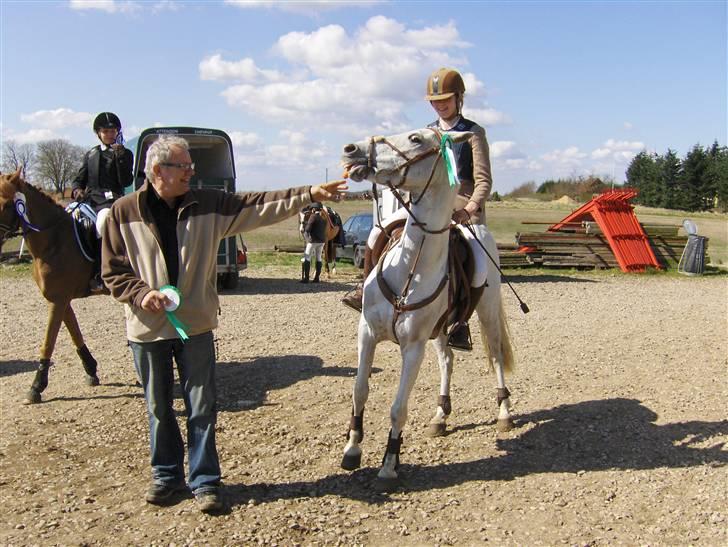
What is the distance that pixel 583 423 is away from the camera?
6145mm

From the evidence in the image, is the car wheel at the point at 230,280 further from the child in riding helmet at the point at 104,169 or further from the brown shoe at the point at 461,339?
the brown shoe at the point at 461,339

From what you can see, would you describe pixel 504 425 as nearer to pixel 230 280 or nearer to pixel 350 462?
pixel 350 462

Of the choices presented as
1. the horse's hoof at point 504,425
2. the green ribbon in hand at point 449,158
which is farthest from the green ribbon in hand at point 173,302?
the horse's hoof at point 504,425

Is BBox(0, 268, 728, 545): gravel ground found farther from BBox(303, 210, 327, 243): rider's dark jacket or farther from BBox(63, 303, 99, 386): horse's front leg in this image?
BBox(303, 210, 327, 243): rider's dark jacket

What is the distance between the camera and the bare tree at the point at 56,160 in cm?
3819

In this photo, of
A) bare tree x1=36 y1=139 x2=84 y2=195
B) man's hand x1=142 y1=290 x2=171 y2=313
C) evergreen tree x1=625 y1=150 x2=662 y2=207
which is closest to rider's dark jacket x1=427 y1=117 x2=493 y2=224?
man's hand x1=142 y1=290 x2=171 y2=313

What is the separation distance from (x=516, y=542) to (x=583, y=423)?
2.42 meters

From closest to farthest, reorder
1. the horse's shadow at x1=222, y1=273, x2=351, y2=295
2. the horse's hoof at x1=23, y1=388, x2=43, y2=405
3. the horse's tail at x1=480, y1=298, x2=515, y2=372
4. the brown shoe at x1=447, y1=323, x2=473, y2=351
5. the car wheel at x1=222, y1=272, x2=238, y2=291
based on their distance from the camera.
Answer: the brown shoe at x1=447, y1=323, x2=473, y2=351 < the horse's tail at x1=480, y1=298, x2=515, y2=372 < the horse's hoof at x1=23, y1=388, x2=43, y2=405 < the horse's shadow at x1=222, y1=273, x2=351, y2=295 < the car wheel at x1=222, y1=272, x2=238, y2=291

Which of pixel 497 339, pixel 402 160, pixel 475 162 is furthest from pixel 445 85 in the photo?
pixel 497 339

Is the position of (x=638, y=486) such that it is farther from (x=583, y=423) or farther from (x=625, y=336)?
(x=625, y=336)

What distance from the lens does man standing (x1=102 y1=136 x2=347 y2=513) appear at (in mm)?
4176

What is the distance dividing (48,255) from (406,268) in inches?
172

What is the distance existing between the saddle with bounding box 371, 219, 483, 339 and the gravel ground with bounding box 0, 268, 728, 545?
117 centimetres

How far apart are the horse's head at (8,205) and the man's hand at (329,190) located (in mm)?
4322
